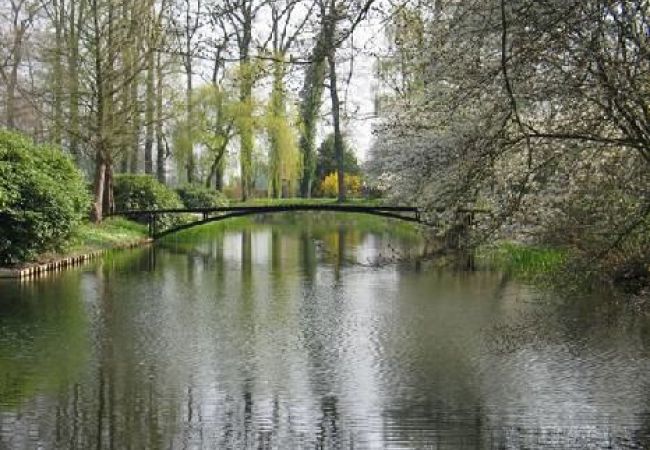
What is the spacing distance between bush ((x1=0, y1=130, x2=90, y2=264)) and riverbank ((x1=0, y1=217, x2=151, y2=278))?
0.23 m

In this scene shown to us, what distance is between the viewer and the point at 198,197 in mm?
32875

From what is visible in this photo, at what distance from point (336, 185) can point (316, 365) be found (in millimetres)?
36654

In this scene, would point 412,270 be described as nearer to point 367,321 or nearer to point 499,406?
point 367,321

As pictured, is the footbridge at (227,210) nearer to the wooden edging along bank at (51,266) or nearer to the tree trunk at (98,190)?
the tree trunk at (98,190)

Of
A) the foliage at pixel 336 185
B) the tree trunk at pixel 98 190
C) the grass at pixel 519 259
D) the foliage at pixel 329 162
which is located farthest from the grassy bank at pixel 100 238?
the foliage at pixel 329 162

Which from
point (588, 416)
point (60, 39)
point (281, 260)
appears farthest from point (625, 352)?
point (60, 39)

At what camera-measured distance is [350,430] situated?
7.66 metres

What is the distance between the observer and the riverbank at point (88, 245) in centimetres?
1728

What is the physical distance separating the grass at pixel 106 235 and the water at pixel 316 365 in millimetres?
2951

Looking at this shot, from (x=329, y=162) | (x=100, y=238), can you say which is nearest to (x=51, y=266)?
(x=100, y=238)

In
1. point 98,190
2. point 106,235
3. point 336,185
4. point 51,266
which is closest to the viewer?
point 51,266

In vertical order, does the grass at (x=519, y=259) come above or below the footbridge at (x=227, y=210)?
below

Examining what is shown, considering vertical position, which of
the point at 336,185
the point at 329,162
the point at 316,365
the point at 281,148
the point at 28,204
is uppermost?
the point at 329,162

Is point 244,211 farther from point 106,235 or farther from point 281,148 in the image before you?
point 281,148
